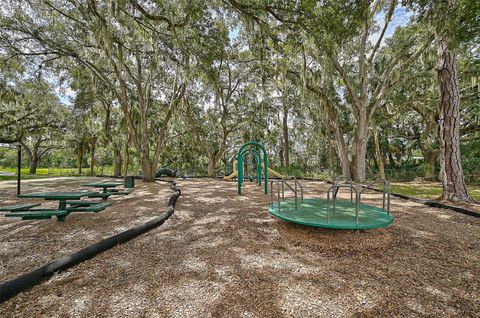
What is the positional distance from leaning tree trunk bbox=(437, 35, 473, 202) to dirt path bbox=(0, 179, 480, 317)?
3.03 metres

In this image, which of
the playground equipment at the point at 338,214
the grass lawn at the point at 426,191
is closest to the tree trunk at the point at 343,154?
the grass lawn at the point at 426,191

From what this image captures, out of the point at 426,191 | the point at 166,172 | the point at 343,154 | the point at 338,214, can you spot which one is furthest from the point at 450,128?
the point at 166,172

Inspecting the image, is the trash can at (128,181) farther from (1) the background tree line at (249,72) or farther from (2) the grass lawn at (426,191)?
(2) the grass lawn at (426,191)

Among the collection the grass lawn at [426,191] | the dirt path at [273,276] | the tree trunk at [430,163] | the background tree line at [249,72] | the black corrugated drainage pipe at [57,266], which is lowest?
the dirt path at [273,276]

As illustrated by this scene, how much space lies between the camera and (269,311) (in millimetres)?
1859

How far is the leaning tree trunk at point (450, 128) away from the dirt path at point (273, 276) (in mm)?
3033

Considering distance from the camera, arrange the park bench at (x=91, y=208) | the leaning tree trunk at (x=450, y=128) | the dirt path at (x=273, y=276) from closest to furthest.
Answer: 1. the dirt path at (x=273, y=276)
2. the park bench at (x=91, y=208)
3. the leaning tree trunk at (x=450, y=128)

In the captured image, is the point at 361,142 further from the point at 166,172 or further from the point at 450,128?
the point at 166,172

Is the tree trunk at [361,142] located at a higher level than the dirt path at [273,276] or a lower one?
higher

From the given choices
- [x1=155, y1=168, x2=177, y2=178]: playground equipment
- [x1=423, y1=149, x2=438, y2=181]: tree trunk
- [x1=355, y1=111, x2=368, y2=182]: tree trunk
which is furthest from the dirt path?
[x1=423, y1=149, x2=438, y2=181]: tree trunk

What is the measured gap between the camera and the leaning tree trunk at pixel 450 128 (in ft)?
20.8

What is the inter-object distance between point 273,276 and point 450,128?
730cm

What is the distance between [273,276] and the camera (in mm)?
2422

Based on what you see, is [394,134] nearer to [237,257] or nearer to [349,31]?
[349,31]
